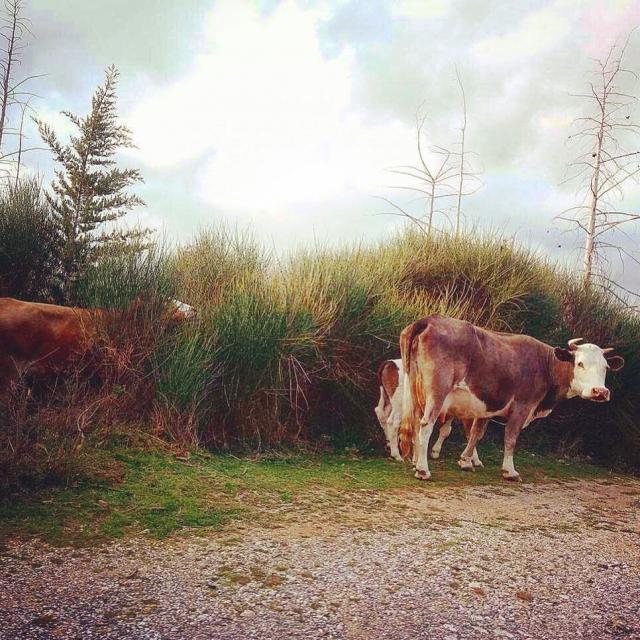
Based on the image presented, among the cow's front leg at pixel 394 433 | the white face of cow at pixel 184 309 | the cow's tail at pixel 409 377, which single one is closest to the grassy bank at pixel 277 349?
the white face of cow at pixel 184 309

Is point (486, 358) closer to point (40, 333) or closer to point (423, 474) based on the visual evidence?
point (423, 474)

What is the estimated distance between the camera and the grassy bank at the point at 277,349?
643cm

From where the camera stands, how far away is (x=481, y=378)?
675 cm

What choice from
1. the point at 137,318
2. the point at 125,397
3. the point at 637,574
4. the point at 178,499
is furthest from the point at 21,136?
the point at 637,574

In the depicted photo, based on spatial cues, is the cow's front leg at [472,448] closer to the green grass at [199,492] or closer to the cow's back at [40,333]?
the green grass at [199,492]

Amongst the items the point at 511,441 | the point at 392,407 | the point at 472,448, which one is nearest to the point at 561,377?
the point at 511,441

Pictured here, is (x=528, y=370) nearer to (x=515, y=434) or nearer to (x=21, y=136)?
(x=515, y=434)

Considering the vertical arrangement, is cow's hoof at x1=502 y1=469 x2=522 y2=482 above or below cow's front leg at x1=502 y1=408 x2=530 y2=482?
below

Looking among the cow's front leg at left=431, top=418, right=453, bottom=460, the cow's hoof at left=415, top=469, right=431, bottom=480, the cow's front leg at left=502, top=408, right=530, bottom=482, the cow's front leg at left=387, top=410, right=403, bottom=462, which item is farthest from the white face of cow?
the cow's front leg at left=502, top=408, right=530, bottom=482

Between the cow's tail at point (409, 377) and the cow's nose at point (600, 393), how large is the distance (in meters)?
2.08

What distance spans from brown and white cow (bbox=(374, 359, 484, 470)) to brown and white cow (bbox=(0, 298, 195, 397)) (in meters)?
3.19

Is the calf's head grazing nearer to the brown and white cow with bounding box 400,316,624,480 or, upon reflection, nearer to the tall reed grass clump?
the brown and white cow with bounding box 400,316,624,480

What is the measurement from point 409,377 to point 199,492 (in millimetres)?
2556

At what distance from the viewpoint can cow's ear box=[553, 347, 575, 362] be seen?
7137 mm
